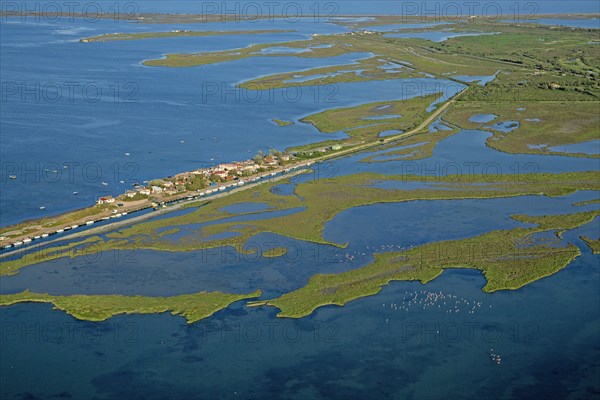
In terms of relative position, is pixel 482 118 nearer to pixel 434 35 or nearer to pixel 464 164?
pixel 464 164

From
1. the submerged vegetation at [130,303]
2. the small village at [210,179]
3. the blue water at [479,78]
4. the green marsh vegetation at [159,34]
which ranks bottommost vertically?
the submerged vegetation at [130,303]

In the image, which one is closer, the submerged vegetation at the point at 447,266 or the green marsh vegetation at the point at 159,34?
the submerged vegetation at the point at 447,266

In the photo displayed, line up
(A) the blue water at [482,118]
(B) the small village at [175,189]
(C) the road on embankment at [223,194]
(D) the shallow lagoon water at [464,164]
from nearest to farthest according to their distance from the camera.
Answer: (C) the road on embankment at [223,194] → (B) the small village at [175,189] → (D) the shallow lagoon water at [464,164] → (A) the blue water at [482,118]

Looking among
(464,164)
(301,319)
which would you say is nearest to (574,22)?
(464,164)

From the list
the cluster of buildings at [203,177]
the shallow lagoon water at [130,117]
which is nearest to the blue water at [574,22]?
the shallow lagoon water at [130,117]

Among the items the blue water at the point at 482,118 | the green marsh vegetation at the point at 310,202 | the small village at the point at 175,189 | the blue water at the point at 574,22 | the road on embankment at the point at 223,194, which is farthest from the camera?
the blue water at the point at 574,22

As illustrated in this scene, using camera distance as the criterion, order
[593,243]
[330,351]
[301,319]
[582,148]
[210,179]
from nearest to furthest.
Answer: [330,351]
[301,319]
[593,243]
[210,179]
[582,148]

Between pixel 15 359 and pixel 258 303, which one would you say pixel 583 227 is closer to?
pixel 258 303

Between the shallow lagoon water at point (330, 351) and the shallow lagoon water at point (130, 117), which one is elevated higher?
the shallow lagoon water at point (130, 117)

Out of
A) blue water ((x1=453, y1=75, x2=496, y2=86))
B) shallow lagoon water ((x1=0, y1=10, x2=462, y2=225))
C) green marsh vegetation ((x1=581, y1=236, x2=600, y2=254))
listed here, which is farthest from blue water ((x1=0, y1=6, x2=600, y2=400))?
blue water ((x1=453, y1=75, x2=496, y2=86))

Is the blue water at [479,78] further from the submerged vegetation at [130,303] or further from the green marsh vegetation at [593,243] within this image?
the submerged vegetation at [130,303]

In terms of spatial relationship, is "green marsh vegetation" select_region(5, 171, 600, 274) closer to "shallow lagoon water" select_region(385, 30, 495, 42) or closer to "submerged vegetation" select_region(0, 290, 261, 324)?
"submerged vegetation" select_region(0, 290, 261, 324)

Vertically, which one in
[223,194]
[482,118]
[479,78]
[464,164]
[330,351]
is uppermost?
[479,78]
